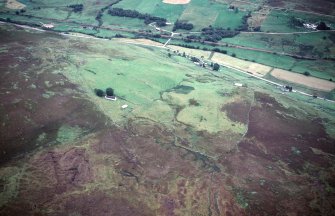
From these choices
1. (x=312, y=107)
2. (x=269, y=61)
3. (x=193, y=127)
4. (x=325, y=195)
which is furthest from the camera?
(x=269, y=61)

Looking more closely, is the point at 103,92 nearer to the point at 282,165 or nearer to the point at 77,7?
the point at 282,165

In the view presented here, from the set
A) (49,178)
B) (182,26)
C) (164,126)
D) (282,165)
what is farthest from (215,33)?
(49,178)

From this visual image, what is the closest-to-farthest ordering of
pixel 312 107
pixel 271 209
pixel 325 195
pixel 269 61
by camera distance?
pixel 271 209
pixel 325 195
pixel 312 107
pixel 269 61

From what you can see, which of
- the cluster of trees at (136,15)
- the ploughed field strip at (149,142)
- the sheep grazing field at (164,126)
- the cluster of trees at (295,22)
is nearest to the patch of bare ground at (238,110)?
the ploughed field strip at (149,142)

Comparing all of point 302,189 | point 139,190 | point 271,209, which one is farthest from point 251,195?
point 139,190

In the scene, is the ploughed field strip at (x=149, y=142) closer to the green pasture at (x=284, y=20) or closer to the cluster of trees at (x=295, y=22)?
the green pasture at (x=284, y=20)

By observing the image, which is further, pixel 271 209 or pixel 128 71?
pixel 128 71

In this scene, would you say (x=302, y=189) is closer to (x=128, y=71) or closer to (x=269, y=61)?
(x=128, y=71)
